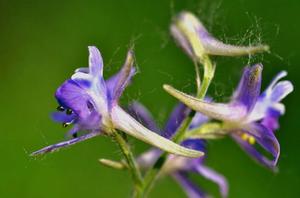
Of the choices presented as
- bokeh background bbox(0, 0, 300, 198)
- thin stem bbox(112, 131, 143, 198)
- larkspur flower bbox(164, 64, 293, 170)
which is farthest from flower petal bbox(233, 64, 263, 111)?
bokeh background bbox(0, 0, 300, 198)

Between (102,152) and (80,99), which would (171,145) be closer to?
(80,99)

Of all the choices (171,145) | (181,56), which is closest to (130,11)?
(181,56)

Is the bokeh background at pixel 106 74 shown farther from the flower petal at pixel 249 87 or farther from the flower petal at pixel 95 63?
the flower petal at pixel 95 63

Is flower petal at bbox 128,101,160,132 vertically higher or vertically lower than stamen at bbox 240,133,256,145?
higher

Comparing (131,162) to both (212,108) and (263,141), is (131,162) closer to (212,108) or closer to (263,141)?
(212,108)

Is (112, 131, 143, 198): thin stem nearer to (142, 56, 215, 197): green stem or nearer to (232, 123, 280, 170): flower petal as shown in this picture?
(142, 56, 215, 197): green stem

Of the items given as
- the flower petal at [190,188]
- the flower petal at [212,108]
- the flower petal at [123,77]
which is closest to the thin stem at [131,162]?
the flower petal at [123,77]
